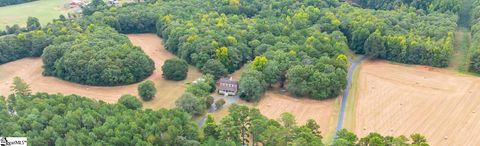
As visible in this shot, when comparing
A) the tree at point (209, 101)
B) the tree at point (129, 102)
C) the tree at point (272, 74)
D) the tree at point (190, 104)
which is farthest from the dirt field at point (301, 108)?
the tree at point (129, 102)

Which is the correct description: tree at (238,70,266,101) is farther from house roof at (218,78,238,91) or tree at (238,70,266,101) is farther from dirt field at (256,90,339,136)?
dirt field at (256,90,339,136)

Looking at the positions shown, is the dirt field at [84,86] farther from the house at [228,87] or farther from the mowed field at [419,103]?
the mowed field at [419,103]

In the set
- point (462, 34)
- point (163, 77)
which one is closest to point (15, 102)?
point (163, 77)

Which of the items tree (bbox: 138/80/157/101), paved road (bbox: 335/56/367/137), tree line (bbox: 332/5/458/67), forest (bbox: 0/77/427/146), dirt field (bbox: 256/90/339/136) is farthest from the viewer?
tree line (bbox: 332/5/458/67)

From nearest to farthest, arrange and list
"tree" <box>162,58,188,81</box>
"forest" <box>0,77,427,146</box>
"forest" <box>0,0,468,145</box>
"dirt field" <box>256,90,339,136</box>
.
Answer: "forest" <box>0,77,427,146</box> → "forest" <box>0,0,468,145</box> → "dirt field" <box>256,90,339,136</box> → "tree" <box>162,58,188,81</box>

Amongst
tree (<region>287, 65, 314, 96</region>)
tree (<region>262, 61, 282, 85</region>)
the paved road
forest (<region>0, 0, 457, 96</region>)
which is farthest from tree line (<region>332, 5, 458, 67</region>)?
tree (<region>262, 61, 282, 85</region>)

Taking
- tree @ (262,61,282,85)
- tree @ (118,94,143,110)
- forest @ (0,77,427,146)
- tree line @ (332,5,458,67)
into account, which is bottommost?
tree @ (118,94,143,110)

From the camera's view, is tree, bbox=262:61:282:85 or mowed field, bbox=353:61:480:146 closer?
mowed field, bbox=353:61:480:146

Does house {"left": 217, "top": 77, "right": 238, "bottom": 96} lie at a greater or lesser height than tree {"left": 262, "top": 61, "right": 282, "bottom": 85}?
lesser
